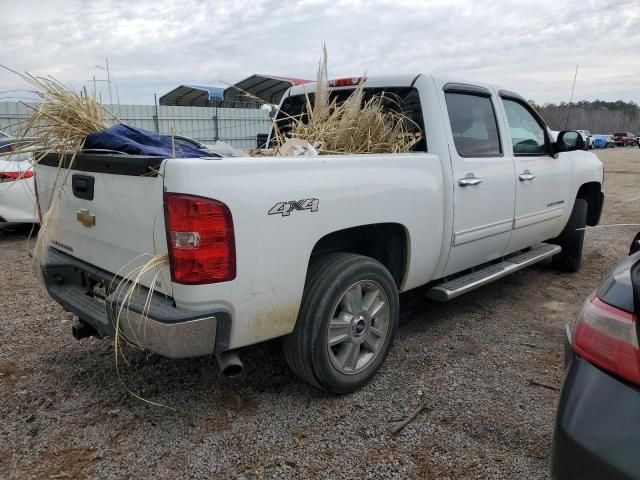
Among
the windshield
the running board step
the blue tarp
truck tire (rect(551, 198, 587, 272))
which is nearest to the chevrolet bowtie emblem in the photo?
the blue tarp

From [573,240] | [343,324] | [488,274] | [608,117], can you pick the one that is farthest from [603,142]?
[343,324]

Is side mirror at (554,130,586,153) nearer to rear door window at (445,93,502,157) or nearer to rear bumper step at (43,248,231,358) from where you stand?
rear door window at (445,93,502,157)

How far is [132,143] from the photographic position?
8.91 feet

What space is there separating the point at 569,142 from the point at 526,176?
92 centimetres

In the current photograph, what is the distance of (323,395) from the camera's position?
10.3 ft

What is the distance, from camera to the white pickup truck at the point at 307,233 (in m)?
2.35

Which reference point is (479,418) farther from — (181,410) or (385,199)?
(181,410)

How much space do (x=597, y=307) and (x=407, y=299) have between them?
3080mm

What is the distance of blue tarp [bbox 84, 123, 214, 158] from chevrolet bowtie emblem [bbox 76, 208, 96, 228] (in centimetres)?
35

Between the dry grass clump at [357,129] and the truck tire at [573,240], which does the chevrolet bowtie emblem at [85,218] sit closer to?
the dry grass clump at [357,129]

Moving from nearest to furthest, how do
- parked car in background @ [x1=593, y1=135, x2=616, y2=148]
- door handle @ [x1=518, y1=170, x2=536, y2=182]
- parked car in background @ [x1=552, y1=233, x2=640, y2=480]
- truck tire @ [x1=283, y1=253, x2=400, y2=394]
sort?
parked car in background @ [x1=552, y1=233, x2=640, y2=480], truck tire @ [x1=283, y1=253, x2=400, y2=394], door handle @ [x1=518, y1=170, x2=536, y2=182], parked car in background @ [x1=593, y1=135, x2=616, y2=148]

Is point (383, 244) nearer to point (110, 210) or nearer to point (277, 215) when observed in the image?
point (277, 215)

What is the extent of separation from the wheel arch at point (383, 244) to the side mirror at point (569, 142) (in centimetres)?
229

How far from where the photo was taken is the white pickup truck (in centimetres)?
235
